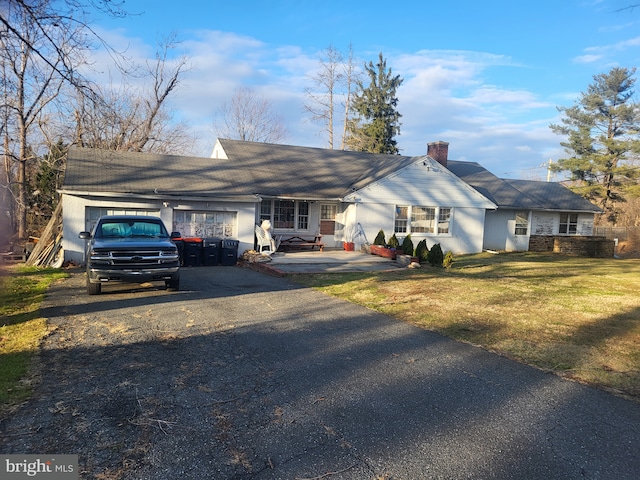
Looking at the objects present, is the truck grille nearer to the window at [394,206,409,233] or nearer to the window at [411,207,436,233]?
the window at [394,206,409,233]

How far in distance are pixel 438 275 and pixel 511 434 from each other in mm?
10642

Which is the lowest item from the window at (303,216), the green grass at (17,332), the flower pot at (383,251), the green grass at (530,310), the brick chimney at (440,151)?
the green grass at (17,332)

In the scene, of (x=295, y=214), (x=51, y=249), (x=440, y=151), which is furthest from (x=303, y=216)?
(x=51, y=249)

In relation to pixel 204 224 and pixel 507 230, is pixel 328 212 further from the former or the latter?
A: pixel 507 230

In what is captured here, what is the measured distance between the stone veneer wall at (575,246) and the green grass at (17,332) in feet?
83.0

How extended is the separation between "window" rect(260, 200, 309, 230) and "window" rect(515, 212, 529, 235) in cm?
1307

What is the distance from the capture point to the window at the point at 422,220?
68.9 ft

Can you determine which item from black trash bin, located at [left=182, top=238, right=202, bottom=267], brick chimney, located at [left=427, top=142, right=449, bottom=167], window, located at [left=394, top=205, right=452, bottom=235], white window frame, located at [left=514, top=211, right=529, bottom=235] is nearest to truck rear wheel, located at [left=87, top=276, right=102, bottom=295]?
black trash bin, located at [left=182, top=238, right=202, bottom=267]

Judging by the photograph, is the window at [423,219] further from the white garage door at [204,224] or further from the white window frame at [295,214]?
the white garage door at [204,224]

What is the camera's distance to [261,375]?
5.05m

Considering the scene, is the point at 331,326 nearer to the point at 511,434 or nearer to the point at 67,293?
the point at 511,434

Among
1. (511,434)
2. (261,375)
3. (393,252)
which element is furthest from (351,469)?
(393,252)

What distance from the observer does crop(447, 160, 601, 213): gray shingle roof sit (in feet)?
83.4

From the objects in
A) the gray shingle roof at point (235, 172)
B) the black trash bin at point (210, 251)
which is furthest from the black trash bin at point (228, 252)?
the gray shingle roof at point (235, 172)
